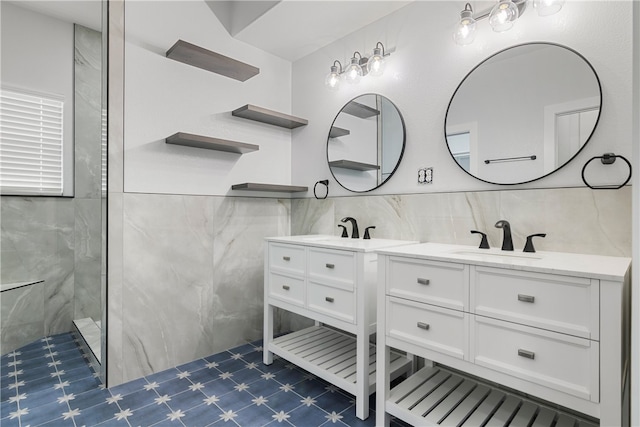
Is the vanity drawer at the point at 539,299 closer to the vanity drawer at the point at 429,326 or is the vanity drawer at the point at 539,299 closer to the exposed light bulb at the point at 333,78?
the vanity drawer at the point at 429,326

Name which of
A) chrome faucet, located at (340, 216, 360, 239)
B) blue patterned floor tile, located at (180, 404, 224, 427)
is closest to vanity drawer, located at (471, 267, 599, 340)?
chrome faucet, located at (340, 216, 360, 239)

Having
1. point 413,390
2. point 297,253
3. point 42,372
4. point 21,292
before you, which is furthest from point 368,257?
point 21,292

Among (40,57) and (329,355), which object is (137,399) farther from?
(40,57)

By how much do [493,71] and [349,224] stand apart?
1.36 meters

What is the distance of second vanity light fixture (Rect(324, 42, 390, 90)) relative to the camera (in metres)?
2.22

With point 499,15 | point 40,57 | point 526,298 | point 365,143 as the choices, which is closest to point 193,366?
point 365,143

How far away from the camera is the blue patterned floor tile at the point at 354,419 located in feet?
5.51

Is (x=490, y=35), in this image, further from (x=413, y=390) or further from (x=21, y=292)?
(x=21, y=292)

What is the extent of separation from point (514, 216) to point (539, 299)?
67 centimetres

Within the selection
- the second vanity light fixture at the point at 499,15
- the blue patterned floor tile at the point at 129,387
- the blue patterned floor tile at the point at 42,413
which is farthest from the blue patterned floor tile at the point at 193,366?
the second vanity light fixture at the point at 499,15

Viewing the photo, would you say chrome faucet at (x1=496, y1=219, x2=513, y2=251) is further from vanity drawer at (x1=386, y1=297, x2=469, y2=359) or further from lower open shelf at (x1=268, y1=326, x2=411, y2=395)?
lower open shelf at (x1=268, y1=326, x2=411, y2=395)

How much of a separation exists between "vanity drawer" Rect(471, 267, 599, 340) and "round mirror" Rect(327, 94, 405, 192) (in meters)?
1.14

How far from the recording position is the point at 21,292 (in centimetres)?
256

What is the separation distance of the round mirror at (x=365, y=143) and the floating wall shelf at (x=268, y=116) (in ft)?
1.16
